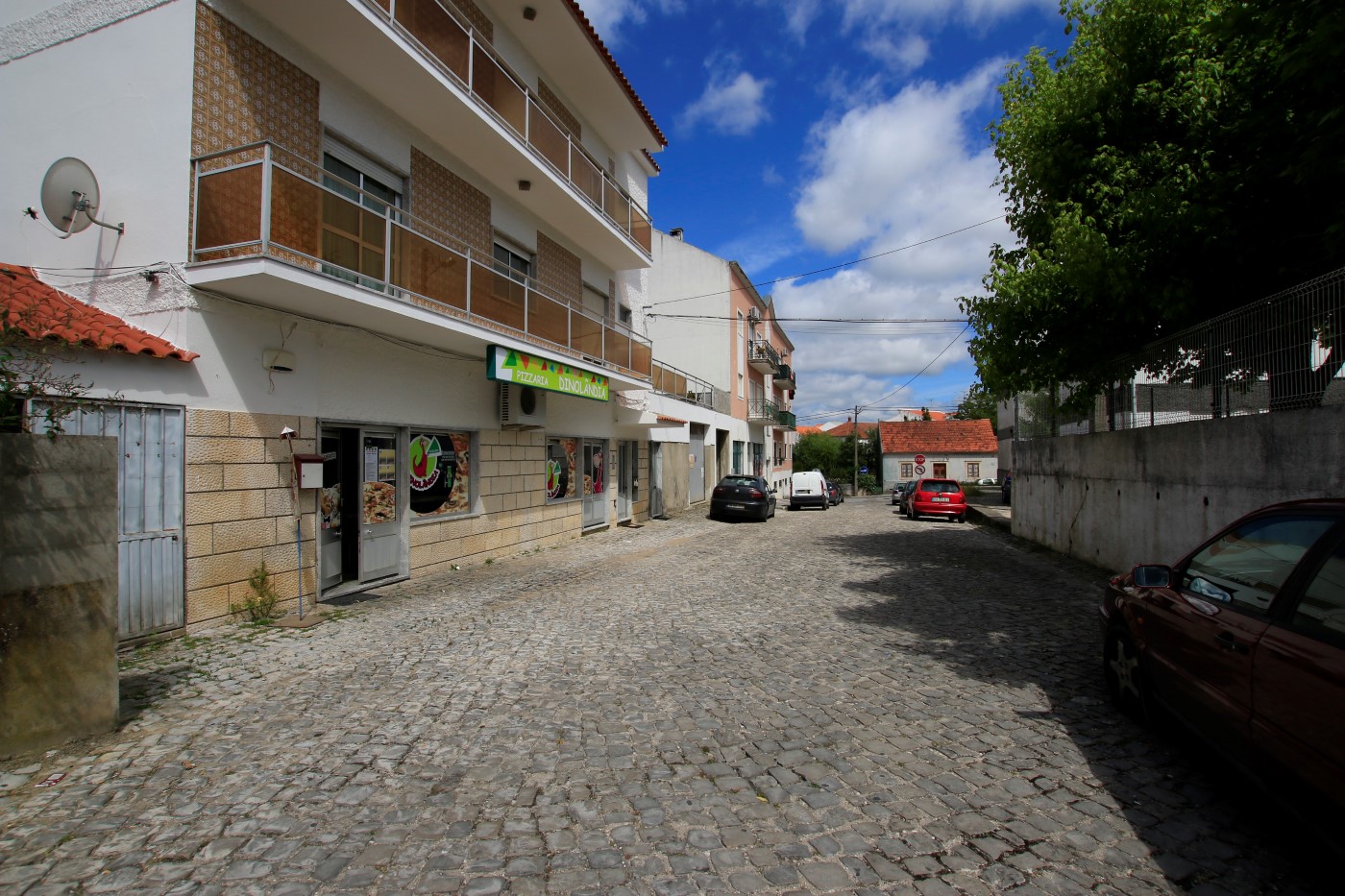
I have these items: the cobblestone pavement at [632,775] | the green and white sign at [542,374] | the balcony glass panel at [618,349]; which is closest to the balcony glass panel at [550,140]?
the balcony glass panel at [618,349]

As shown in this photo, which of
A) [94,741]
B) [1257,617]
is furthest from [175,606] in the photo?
[1257,617]

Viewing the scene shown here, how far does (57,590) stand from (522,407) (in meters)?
7.83

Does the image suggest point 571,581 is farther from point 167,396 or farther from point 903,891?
point 903,891

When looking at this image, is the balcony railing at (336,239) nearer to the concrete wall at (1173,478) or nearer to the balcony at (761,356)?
the concrete wall at (1173,478)

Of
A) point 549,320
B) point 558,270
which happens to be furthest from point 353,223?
point 558,270

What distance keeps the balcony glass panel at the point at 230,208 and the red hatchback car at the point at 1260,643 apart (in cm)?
757

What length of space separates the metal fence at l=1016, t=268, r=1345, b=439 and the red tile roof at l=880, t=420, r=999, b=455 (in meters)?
47.4

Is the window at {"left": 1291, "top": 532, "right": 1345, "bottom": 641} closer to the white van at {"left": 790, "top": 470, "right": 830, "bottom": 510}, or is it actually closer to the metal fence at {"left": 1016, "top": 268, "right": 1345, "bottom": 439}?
the metal fence at {"left": 1016, "top": 268, "right": 1345, "bottom": 439}

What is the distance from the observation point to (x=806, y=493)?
26.0 meters

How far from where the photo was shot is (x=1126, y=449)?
9.39 meters

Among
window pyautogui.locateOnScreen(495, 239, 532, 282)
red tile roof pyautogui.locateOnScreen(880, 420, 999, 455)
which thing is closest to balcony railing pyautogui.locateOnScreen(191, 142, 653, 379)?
window pyautogui.locateOnScreen(495, 239, 532, 282)

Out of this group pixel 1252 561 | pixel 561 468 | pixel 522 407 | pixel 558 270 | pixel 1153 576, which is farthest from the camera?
pixel 558 270

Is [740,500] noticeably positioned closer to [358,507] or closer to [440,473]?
[440,473]

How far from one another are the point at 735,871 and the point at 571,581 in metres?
6.71
